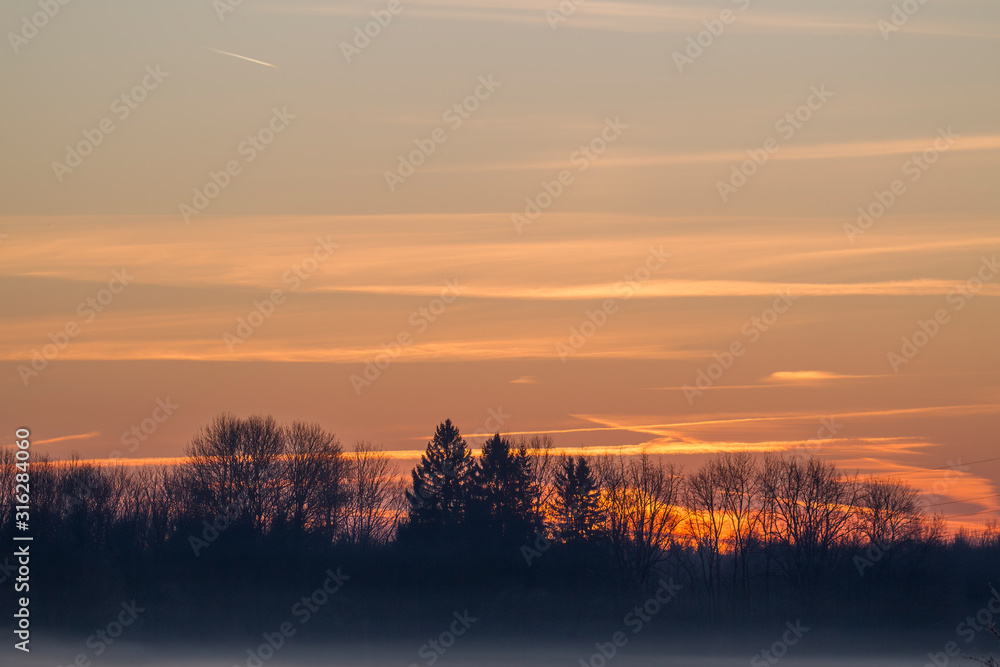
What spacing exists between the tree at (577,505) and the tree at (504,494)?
5.49ft

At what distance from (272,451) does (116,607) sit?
13574mm

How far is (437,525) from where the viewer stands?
8769cm

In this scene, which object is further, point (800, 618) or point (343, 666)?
point (800, 618)

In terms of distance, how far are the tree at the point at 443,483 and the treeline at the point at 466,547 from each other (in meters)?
0.09

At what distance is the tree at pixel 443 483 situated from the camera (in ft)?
287

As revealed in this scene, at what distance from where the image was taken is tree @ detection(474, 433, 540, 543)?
8844 centimetres

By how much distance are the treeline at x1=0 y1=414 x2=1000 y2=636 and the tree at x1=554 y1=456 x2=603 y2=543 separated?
0.09m

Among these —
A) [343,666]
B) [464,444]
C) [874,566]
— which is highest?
[464,444]

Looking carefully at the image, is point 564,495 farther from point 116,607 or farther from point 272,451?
point 116,607

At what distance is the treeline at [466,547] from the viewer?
3477 inches

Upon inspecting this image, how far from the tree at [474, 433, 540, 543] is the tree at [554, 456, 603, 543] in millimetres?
1675

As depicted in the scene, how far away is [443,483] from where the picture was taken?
88.4 m

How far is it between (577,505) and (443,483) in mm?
8652

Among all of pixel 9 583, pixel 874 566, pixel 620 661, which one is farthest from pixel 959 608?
pixel 9 583
